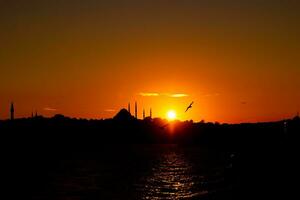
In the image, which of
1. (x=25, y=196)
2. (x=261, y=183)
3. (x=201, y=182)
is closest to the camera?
(x=261, y=183)

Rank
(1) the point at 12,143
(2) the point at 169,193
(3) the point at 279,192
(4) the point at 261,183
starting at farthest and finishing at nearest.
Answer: (1) the point at 12,143 → (2) the point at 169,193 → (4) the point at 261,183 → (3) the point at 279,192

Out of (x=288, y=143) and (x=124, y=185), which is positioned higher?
(x=288, y=143)

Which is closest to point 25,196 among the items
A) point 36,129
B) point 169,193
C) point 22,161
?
point 169,193

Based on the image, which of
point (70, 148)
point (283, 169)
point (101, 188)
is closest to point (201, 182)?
point (101, 188)

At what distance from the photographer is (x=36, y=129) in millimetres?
188750

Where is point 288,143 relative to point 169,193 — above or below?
above

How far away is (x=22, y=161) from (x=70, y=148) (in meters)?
73.1

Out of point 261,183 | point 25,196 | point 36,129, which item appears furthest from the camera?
point 36,129

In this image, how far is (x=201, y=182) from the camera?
76438 millimetres

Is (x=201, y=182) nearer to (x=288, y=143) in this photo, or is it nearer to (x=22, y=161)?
(x=288, y=143)

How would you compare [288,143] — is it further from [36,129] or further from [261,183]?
[36,129]

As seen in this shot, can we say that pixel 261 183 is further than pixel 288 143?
No

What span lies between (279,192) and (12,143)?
113003 millimetres

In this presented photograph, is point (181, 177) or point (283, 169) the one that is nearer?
point (283, 169)
